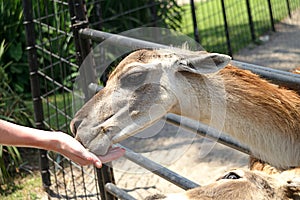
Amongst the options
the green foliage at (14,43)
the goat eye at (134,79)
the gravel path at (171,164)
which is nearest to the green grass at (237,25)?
the green foliage at (14,43)

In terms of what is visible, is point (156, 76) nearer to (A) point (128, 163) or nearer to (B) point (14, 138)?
(B) point (14, 138)

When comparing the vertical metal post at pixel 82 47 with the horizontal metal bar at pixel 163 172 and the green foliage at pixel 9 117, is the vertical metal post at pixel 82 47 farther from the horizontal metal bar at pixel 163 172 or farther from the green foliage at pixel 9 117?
the green foliage at pixel 9 117

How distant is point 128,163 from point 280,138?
5.31 ft

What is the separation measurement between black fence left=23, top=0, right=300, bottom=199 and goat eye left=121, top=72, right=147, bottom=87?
472 millimetres

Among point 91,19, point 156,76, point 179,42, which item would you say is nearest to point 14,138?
point 156,76

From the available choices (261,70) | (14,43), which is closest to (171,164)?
(261,70)

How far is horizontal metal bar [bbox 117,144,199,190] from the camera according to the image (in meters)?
3.71

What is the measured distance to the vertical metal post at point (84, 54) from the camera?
482cm

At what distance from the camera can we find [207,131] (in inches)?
151

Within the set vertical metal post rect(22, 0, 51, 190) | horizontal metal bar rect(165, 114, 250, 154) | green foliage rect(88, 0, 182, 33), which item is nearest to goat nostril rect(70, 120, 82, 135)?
horizontal metal bar rect(165, 114, 250, 154)

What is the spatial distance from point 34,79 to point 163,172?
9.05 ft

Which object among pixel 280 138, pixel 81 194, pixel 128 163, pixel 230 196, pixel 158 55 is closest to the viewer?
pixel 230 196

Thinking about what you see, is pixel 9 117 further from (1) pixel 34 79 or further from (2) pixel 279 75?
(2) pixel 279 75

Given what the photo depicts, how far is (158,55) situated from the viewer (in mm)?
3641
